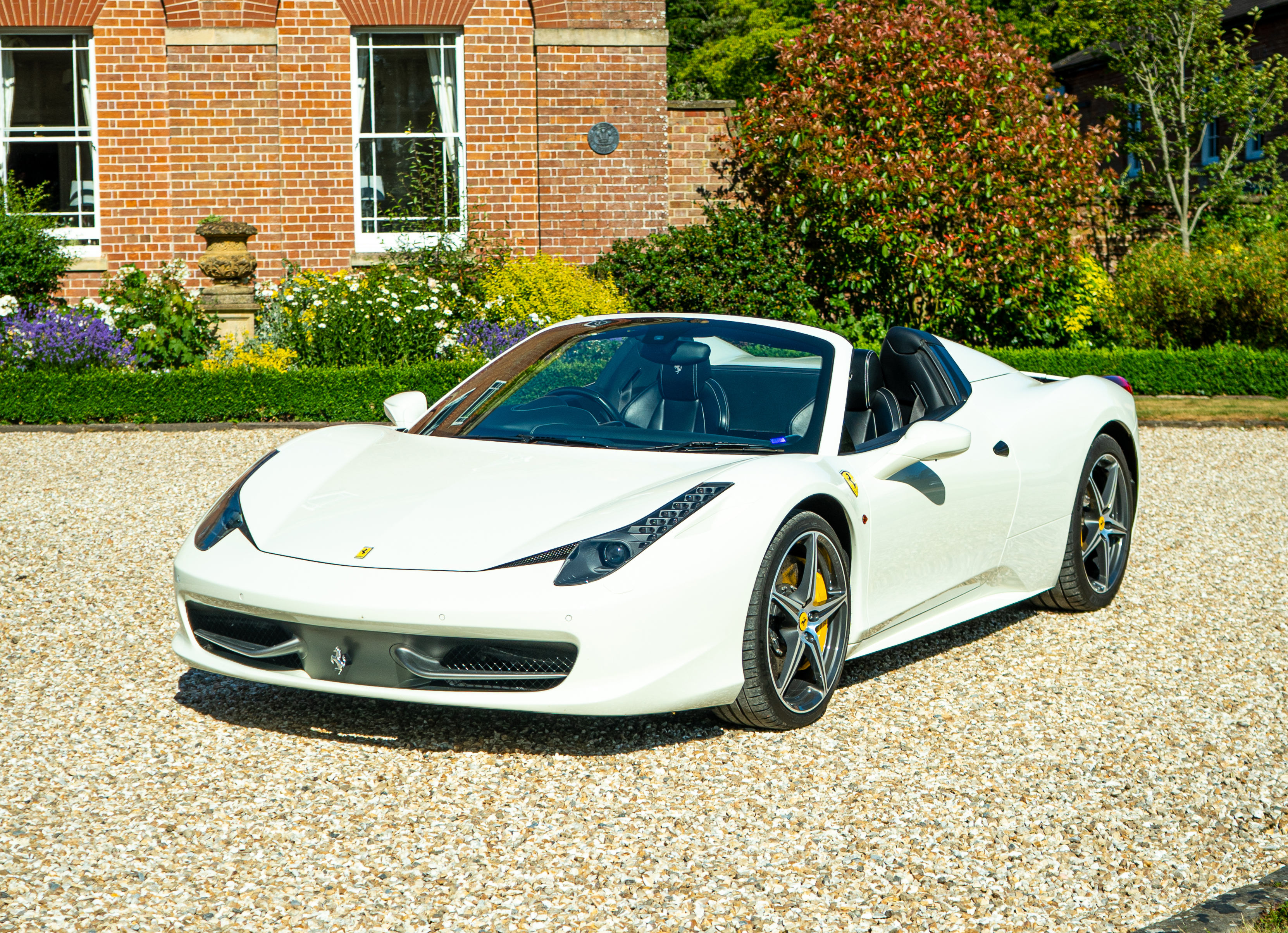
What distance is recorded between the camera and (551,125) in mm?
15602

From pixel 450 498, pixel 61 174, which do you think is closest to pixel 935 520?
pixel 450 498

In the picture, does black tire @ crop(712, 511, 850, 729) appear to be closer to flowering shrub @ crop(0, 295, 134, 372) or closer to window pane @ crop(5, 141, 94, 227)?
flowering shrub @ crop(0, 295, 134, 372)

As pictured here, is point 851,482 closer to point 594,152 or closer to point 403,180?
point 594,152

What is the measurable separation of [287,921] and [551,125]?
44.1ft

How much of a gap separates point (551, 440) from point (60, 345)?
860cm

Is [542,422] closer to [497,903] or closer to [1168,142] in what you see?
[497,903]

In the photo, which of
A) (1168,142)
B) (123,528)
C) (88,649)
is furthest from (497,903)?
(1168,142)

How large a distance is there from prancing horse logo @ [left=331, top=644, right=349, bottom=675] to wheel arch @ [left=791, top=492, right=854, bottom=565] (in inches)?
53.3

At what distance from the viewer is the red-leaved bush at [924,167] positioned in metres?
14.4

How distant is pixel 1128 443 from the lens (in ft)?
20.2

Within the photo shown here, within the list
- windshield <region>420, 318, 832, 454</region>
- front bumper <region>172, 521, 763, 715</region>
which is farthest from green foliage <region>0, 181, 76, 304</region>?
front bumper <region>172, 521, 763, 715</region>

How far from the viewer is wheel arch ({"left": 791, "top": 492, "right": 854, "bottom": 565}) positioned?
4250mm

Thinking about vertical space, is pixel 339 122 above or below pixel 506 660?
above

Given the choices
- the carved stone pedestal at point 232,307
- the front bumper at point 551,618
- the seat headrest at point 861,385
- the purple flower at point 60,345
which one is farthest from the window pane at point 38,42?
the front bumper at point 551,618
